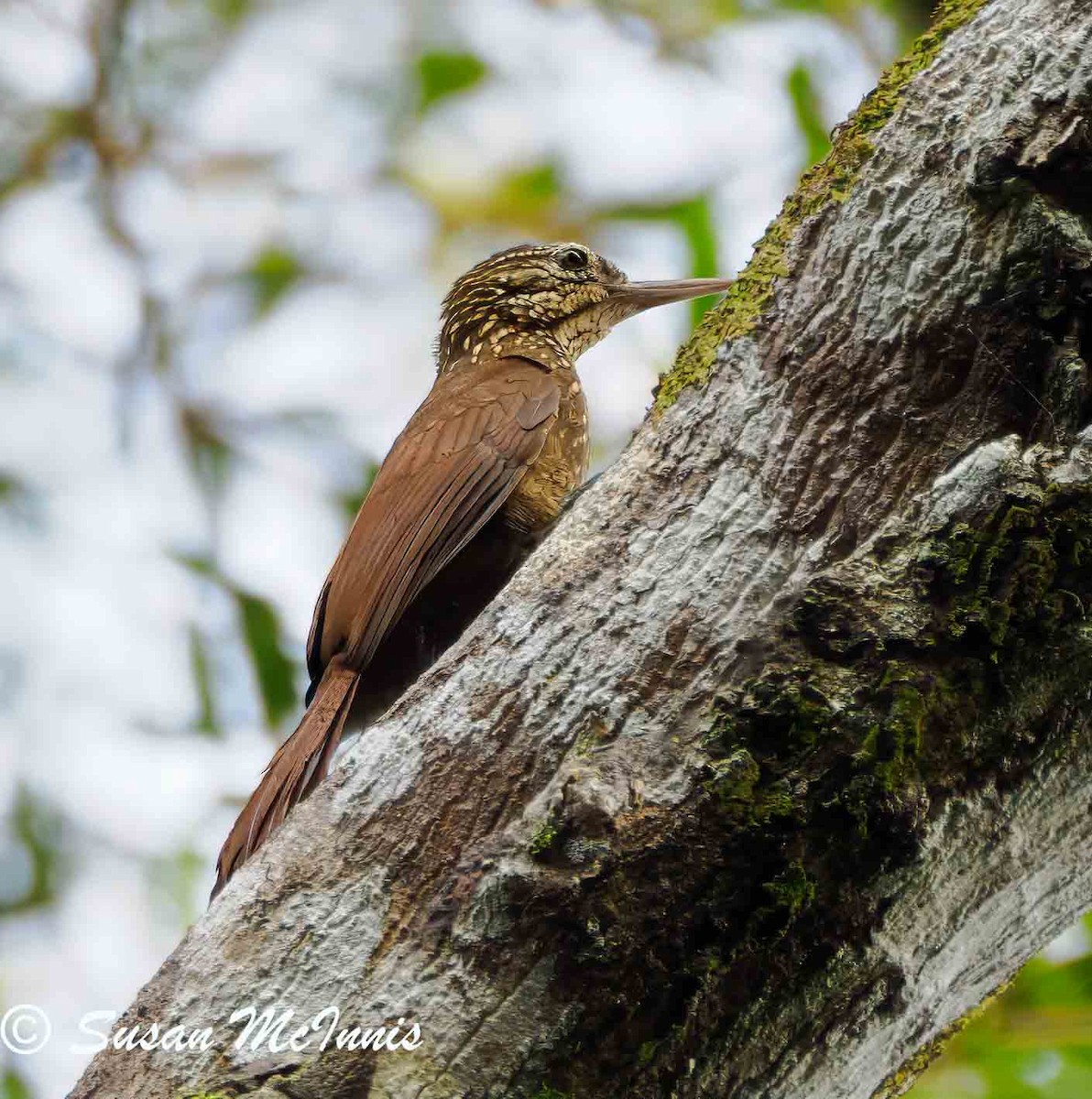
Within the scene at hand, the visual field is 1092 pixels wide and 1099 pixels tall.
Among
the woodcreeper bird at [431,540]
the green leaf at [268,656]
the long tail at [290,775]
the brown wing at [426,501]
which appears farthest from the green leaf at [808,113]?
the green leaf at [268,656]

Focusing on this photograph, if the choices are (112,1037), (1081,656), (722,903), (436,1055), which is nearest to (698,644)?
(722,903)

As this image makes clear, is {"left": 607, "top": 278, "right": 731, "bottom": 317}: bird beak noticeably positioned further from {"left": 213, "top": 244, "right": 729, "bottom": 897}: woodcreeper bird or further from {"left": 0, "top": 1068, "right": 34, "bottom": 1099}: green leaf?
{"left": 0, "top": 1068, "right": 34, "bottom": 1099}: green leaf

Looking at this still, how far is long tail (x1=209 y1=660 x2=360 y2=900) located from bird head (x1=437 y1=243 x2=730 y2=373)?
5.93ft

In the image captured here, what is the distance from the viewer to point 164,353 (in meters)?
5.26

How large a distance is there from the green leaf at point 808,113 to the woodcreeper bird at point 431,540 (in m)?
0.46

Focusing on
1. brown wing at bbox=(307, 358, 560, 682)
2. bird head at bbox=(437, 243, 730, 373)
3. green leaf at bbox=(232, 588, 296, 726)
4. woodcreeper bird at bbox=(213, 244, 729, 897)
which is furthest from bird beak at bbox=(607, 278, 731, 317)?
green leaf at bbox=(232, 588, 296, 726)

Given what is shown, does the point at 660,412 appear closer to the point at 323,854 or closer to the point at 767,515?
the point at 767,515

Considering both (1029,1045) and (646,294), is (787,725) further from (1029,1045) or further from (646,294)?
(646,294)

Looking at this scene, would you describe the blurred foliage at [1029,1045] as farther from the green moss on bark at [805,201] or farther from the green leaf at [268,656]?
A: the green leaf at [268,656]

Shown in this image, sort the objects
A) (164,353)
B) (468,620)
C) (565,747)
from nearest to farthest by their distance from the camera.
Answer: (565,747)
(468,620)
(164,353)

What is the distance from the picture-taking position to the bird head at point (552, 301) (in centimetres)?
430

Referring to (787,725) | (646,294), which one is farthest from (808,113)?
(787,725)

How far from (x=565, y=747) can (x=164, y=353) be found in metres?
4.03

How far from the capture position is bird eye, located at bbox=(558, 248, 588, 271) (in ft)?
14.4
